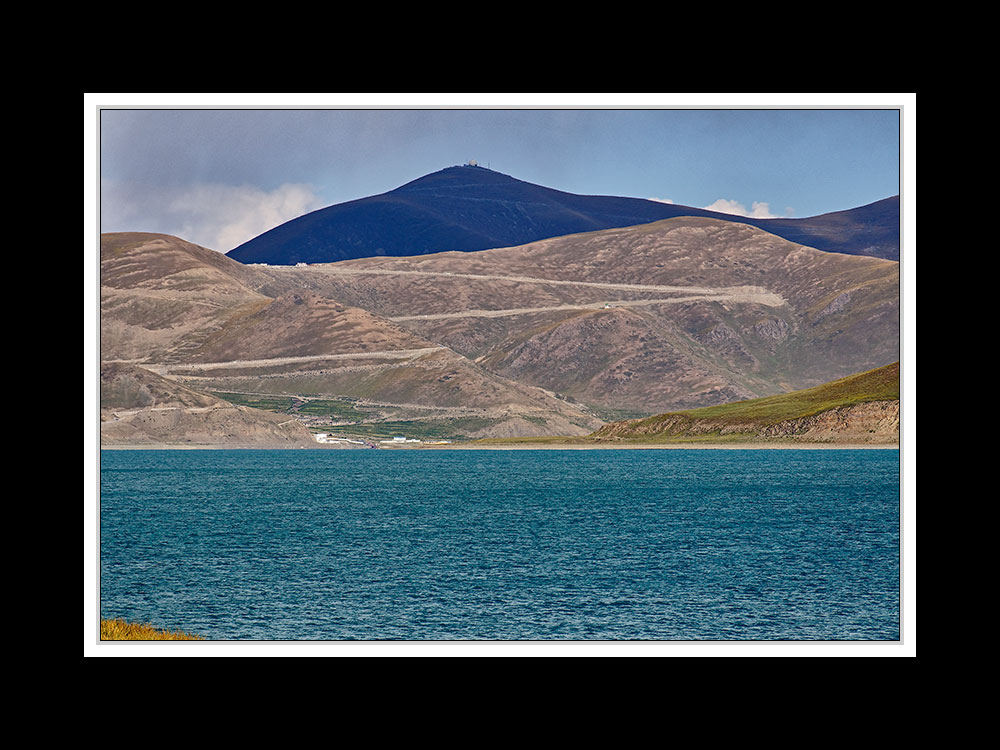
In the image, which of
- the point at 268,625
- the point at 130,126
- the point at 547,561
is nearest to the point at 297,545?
the point at 547,561

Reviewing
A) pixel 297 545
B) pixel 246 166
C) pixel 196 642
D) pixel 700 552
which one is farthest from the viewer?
pixel 297 545

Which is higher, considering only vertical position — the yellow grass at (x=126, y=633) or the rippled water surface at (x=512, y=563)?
the yellow grass at (x=126, y=633)

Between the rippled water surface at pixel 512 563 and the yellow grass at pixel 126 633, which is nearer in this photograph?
the yellow grass at pixel 126 633

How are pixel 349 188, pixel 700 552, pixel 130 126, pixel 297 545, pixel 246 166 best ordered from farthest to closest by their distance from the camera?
1. pixel 130 126
2. pixel 297 545
3. pixel 700 552
4. pixel 246 166
5. pixel 349 188

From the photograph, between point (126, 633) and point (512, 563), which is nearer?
A: point (126, 633)

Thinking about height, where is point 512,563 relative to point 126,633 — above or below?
below
